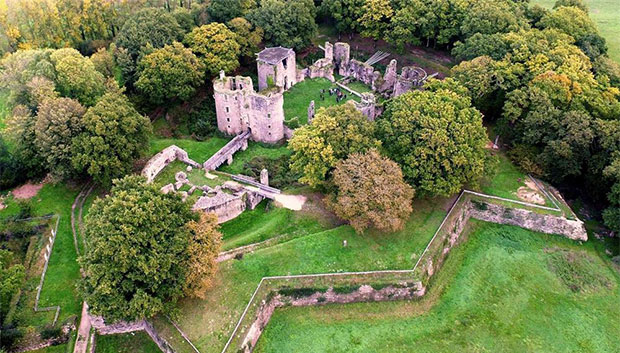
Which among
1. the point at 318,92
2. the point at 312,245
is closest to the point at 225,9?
the point at 318,92

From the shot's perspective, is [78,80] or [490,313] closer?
[490,313]

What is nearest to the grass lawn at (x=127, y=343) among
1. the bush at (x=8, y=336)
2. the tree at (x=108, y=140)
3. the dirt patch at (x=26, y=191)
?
the bush at (x=8, y=336)

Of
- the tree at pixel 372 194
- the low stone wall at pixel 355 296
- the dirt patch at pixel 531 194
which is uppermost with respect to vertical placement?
the tree at pixel 372 194

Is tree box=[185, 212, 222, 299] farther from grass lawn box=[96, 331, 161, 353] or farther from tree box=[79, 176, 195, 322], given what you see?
grass lawn box=[96, 331, 161, 353]

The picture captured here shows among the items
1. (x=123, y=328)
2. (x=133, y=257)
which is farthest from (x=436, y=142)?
(x=123, y=328)

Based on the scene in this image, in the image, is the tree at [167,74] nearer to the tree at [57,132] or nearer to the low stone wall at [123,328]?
the tree at [57,132]

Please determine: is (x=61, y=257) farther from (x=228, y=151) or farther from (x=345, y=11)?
(x=345, y=11)

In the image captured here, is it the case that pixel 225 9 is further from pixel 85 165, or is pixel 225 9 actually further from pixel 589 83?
pixel 589 83
